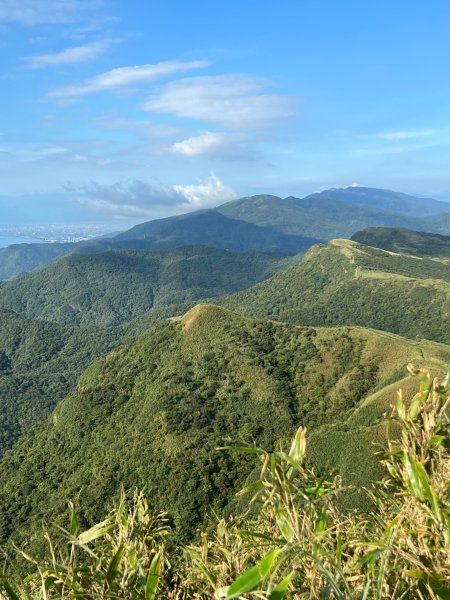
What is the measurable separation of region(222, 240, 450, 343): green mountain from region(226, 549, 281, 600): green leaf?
97938 millimetres

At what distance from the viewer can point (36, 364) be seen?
14012 centimetres

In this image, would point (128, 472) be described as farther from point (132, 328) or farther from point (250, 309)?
point (132, 328)

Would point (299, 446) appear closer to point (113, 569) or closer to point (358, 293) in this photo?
point (113, 569)

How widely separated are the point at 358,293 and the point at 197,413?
238 feet

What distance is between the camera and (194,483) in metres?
47.0

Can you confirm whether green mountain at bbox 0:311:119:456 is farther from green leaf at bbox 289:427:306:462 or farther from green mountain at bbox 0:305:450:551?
green leaf at bbox 289:427:306:462

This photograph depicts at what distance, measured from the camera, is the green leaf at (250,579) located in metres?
3.64

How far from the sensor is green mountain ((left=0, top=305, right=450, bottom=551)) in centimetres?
4784

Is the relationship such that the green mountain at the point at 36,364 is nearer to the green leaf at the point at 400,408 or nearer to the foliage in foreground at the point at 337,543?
the foliage in foreground at the point at 337,543

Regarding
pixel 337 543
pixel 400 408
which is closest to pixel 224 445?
pixel 337 543

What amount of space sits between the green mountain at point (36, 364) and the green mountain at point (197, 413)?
38.9 meters

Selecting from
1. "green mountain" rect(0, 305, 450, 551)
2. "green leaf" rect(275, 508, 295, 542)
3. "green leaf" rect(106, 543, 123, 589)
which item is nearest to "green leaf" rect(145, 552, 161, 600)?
"green leaf" rect(106, 543, 123, 589)

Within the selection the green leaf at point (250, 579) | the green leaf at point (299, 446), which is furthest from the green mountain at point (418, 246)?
the green leaf at point (250, 579)

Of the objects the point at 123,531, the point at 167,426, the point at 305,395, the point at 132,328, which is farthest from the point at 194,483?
the point at 132,328
